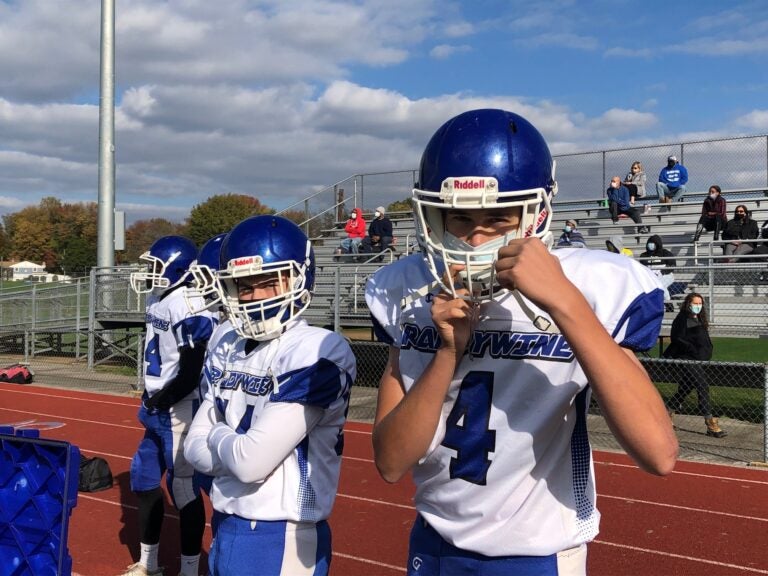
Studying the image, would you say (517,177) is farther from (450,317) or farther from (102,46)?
(102,46)

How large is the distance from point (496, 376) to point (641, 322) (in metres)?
0.34

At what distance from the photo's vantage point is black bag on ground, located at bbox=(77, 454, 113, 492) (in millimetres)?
3039

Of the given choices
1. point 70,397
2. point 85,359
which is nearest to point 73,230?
point 85,359

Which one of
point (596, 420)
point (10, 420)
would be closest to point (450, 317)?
point (596, 420)

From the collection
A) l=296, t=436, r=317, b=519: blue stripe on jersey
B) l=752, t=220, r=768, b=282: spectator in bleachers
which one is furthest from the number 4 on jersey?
l=752, t=220, r=768, b=282: spectator in bleachers

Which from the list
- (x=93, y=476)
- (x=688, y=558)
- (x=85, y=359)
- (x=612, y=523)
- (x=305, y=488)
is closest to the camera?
(x=305, y=488)

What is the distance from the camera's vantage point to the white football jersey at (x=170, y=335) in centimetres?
455

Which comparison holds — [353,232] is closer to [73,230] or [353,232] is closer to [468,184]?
[468,184]

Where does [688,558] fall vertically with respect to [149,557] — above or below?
below

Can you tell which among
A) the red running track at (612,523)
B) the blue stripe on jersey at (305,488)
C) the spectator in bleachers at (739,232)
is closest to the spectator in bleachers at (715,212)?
the spectator in bleachers at (739,232)

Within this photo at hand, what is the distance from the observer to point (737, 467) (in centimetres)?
757

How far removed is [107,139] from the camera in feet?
54.4

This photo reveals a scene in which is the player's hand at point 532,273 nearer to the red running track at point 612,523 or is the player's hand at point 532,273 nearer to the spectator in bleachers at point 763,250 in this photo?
the red running track at point 612,523

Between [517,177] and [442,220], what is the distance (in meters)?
0.19
